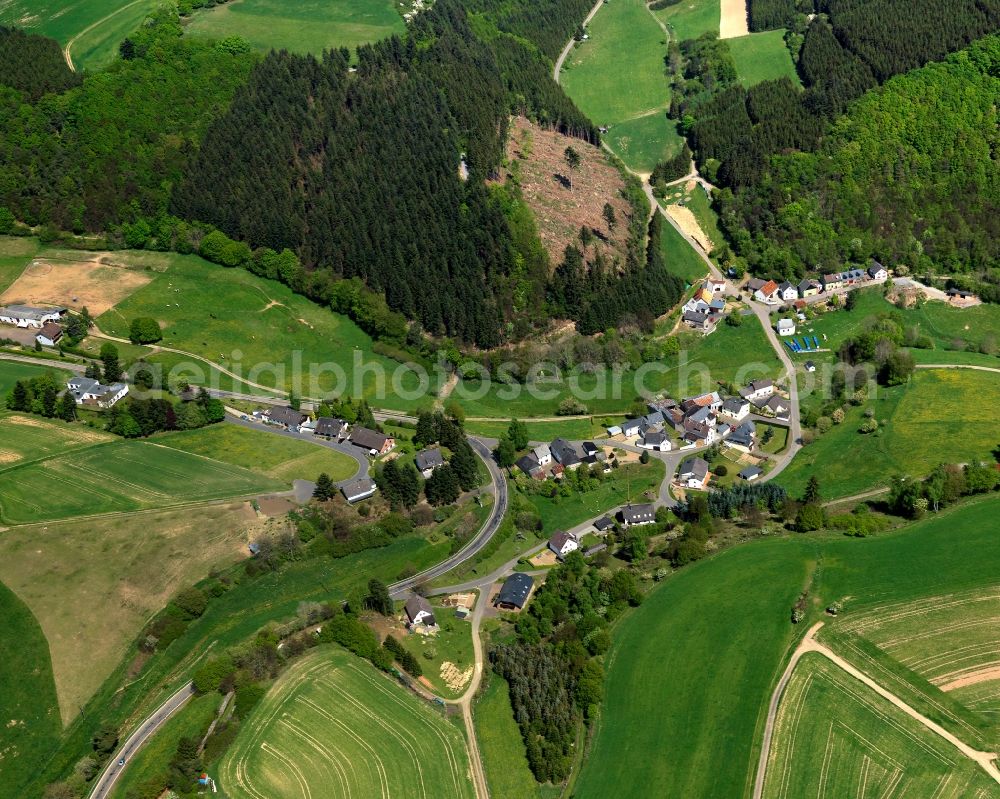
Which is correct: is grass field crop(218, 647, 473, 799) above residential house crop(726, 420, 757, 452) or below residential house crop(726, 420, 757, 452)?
below

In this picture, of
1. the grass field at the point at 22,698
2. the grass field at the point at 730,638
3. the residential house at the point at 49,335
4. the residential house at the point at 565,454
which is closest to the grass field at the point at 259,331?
the residential house at the point at 49,335

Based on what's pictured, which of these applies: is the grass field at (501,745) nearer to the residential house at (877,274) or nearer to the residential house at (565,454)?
the residential house at (565,454)

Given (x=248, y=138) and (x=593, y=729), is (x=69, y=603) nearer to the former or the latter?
(x=593, y=729)

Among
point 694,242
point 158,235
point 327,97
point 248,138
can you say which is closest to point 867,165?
point 694,242

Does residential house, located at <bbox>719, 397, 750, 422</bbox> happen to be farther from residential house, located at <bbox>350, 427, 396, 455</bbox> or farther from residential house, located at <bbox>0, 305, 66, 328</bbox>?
residential house, located at <bbox>0, 305, 66, 328</bbox>

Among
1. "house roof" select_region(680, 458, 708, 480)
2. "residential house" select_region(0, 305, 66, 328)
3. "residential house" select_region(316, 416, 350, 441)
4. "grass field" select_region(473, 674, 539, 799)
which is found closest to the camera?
"grass field" select_region(473, 674, 539, 799)

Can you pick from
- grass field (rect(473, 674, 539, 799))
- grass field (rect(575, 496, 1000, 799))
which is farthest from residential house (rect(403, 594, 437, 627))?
grass field (rect(575, 496, 1000, 799))
